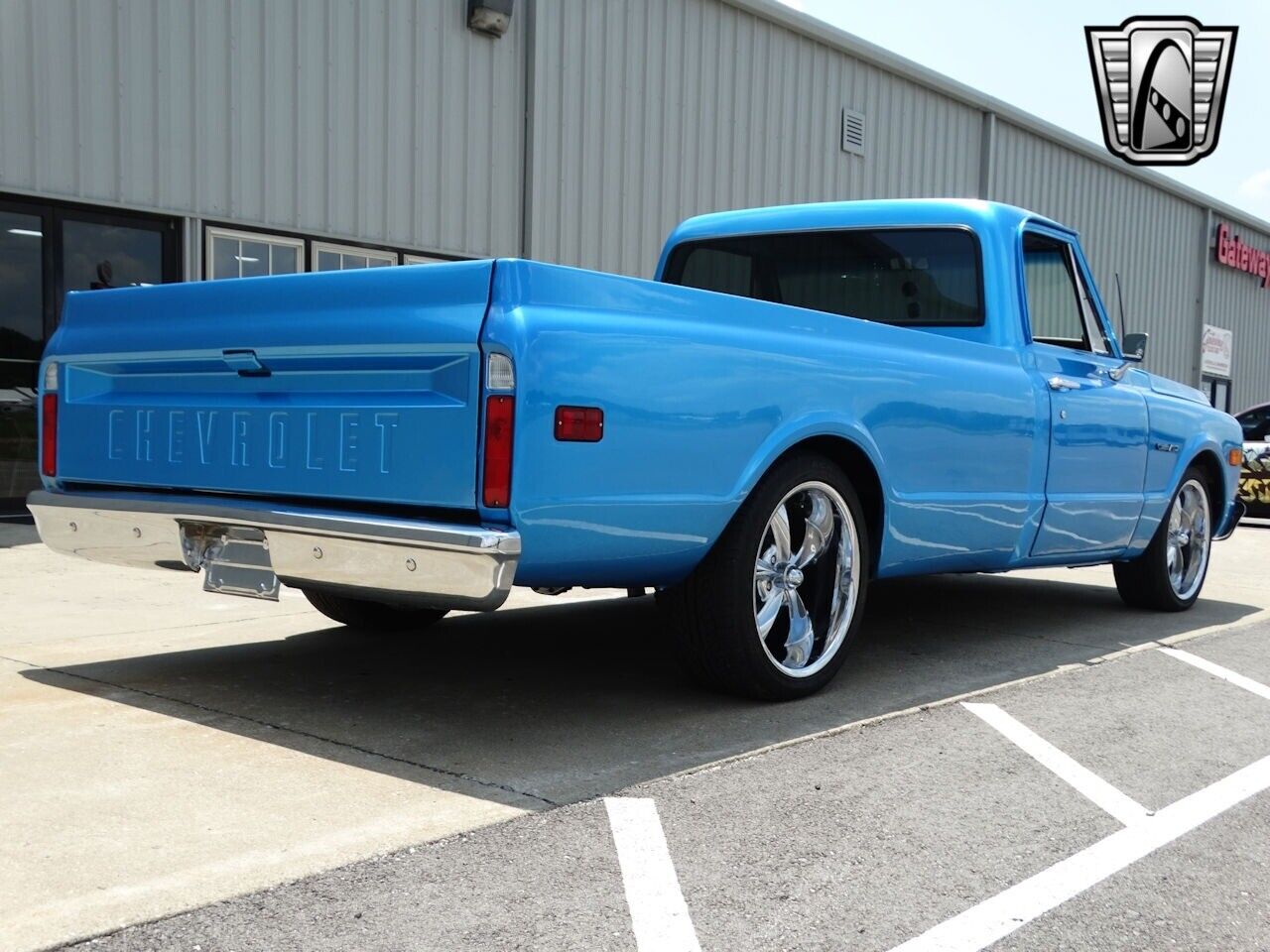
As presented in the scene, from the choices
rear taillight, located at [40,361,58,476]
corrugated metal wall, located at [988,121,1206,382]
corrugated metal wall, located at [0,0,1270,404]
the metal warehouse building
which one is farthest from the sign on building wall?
rear taillight, located at [40,361,58,476]

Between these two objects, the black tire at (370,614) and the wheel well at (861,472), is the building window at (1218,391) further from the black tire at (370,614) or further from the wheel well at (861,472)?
the black tire at (370,614)

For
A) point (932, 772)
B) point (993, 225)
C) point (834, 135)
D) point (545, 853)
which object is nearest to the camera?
point (545, 853)

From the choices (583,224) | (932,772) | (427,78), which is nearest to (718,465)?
(932,772)

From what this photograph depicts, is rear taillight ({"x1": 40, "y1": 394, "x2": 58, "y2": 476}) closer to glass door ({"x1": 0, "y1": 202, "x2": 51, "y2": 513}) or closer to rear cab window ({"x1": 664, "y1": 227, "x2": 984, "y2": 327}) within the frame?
rear cab window ({"x1": 664, "y1": 227, "x2": 984, "y2": 327})

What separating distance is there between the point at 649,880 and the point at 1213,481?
5.75 metres

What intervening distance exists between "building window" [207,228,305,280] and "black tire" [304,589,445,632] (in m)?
5.80

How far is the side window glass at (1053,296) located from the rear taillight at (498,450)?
310 cm

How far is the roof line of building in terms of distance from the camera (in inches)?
632

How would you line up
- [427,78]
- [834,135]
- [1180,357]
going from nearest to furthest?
[427,78], [834,135], [1180,357]

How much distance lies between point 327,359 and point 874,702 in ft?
7.14

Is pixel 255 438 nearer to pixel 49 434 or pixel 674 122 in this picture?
pixel 49 434

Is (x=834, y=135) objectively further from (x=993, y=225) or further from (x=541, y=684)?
(x=541, y=684)

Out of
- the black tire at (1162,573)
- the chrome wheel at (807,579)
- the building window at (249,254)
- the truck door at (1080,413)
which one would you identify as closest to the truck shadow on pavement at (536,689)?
the chrome wheel at (807,579)

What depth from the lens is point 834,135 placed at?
17406mm
